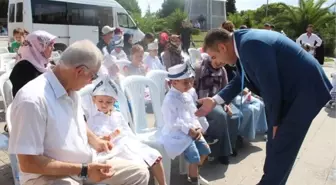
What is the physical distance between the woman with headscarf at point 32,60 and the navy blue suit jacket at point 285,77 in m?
1.88

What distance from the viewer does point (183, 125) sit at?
3191 mm

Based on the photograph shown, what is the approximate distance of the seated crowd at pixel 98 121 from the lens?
1.75 meters

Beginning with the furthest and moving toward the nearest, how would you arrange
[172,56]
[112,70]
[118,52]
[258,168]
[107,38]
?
1. [107,38]
2. [118,52]
3. [172,56]
4. [258,168]
5. [112,70]

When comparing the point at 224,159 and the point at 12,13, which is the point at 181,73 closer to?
the point at 224,159

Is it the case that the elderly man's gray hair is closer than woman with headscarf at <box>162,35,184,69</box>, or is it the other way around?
the elderly man's gray hair

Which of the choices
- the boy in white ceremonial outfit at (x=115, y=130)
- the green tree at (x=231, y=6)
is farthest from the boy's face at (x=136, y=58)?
the green tree at (x=231, y=6)

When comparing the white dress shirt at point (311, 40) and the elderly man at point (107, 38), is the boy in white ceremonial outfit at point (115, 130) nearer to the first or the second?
the elderly man at point (107, 38)

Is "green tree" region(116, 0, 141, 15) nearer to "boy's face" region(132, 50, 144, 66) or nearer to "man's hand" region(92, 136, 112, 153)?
"boy's face" region(132, 50, 144, 66)

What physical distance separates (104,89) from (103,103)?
12 cm

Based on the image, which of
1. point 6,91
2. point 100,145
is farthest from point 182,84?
point 6,91

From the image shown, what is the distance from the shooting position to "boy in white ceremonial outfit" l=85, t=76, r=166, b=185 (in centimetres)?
268

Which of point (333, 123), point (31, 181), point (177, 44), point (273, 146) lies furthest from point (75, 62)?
point (333, 123)

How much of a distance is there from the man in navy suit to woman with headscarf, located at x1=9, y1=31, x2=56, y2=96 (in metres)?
1.67

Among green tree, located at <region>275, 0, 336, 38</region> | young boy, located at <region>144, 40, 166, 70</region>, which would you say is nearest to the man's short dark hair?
young boy, located at <region>144, 40, 166, 70</region>
